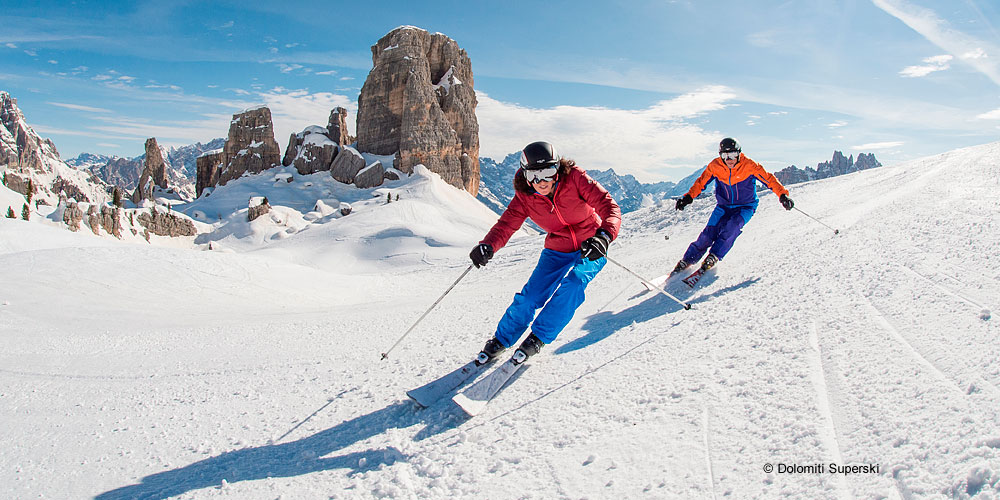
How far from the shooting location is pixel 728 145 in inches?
265

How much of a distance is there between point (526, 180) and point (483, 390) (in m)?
1.85

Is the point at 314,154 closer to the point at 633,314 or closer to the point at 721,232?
the point at 721,232

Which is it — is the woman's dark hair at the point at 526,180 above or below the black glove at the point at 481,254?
above

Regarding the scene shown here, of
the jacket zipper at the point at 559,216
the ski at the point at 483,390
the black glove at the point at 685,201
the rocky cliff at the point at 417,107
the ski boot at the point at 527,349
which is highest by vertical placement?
the rocky cliff at the point at 417,107

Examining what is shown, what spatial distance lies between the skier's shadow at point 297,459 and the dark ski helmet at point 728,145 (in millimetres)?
5638

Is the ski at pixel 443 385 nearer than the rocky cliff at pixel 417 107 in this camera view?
Yes

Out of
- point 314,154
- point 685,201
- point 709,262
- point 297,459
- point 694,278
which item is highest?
point 314,154

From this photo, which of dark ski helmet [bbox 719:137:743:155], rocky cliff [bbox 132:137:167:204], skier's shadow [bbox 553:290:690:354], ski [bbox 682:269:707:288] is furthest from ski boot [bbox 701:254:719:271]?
rocky cliff [bbox 132:137:167:204]

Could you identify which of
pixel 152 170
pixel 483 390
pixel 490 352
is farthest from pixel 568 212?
pixel 152 170

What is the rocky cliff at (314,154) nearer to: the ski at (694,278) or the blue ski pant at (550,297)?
the ski at (694,278)

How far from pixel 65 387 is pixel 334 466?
3.24 metres

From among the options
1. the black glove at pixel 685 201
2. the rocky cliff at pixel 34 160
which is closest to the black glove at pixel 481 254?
the black glove at pixel 685 201

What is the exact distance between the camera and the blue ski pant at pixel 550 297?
390 cm

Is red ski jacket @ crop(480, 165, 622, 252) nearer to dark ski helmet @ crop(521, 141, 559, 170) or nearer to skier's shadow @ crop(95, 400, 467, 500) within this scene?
dark ski helmet @ crop(521, 141, 559, 170)
